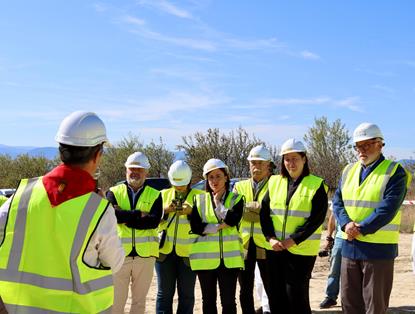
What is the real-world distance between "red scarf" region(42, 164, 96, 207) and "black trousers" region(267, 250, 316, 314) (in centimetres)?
323

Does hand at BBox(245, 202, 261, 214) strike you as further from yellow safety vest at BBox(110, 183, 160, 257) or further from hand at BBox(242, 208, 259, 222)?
yellow safety vest at BBox(110, 183, 160, 257)

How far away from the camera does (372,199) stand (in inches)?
199

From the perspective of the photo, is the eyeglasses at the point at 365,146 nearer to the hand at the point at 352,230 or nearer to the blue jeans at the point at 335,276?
the hand at the point at 352,230

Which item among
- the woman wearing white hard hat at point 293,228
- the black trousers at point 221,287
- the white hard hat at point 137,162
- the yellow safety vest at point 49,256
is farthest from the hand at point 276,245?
the yellow safety vest at point 49,256

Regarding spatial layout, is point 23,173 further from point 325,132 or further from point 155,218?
point 155,218

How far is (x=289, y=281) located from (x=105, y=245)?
3.15 m

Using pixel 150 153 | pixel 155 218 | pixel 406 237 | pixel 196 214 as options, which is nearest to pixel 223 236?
pixel 196 214

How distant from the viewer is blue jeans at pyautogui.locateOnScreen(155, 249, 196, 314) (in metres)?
6.02

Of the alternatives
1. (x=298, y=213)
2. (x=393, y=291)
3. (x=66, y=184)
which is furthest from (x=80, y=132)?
(x=393, y=291)

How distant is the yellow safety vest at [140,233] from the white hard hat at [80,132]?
10.2 feet

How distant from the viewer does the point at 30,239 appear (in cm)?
262

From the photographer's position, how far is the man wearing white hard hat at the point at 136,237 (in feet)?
18.8

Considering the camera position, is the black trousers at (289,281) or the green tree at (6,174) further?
the green tree at (6,174)

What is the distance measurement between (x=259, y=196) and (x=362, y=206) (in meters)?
1.50
